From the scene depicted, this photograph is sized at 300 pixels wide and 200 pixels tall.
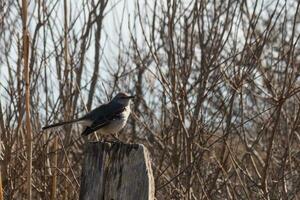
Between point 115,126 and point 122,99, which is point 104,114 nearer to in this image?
point 115,126

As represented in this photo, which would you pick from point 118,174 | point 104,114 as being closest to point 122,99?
point 104,114

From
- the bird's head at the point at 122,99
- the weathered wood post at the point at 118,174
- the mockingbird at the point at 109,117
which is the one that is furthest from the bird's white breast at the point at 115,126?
the weathered wood post at the point at 118,174

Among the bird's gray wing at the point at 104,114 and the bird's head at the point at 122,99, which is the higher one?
the bird's head at the point at 122,99

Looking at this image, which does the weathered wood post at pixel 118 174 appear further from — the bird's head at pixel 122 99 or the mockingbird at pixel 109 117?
the bird's head at pixel 122 99

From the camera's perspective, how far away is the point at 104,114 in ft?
18.3

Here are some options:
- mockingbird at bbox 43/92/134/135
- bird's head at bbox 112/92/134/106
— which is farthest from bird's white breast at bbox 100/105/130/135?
bird's head at bbox 112/92/134/106

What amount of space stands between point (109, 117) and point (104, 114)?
67 mm

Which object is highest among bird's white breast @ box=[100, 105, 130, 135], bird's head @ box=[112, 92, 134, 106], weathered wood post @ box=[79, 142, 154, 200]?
bird's head @ box=[112, 92, 134, 106]

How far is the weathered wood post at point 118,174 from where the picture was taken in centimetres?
267

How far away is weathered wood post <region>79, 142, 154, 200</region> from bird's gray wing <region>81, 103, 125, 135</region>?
239 cm

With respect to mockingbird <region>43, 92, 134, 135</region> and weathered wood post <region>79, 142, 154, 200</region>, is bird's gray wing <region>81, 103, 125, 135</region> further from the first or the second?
weathered wood post <region>79, 142, 154, 200</region>

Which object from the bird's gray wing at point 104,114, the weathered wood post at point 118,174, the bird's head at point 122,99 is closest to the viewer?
the weathered wood post at point 118,174

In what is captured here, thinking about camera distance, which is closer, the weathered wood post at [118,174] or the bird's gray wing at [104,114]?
the weathered wood post at [118,174]

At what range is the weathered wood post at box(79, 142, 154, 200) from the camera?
2674 mm
